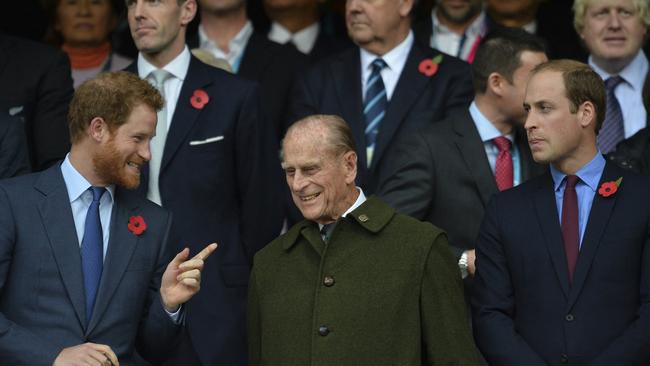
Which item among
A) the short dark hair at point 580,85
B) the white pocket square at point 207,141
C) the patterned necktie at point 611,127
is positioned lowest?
the white pocket square at point 207,141

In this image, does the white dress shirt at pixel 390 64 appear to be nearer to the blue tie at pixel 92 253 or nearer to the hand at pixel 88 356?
the blue tie at pixel 92 253

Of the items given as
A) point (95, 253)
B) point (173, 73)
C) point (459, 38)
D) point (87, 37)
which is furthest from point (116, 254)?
point (459, 38)

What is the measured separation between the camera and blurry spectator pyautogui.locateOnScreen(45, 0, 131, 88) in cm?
889

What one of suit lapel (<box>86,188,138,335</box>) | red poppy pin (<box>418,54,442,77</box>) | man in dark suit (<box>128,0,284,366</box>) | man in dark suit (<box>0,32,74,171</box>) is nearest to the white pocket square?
man in dark suit (<box>128,0,284,366</box>)

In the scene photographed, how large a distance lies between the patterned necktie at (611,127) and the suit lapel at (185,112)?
2.05 m

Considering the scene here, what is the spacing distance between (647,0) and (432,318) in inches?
121

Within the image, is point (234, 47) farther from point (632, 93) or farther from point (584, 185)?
point (584, 185)

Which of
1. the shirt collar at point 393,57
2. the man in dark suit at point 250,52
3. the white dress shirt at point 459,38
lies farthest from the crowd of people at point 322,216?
the white dress shirt at point 459,38

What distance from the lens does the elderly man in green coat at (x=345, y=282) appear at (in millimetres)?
5875

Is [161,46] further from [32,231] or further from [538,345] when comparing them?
[538,345]

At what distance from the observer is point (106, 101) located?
6113 millimetres

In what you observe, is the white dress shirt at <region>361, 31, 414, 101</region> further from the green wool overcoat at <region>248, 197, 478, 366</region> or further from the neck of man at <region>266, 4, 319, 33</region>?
the green wool overcoat at <region>248, 197, 478, 366</region>

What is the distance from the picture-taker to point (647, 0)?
822 centimetres

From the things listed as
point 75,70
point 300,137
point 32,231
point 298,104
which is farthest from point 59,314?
point 75,70
